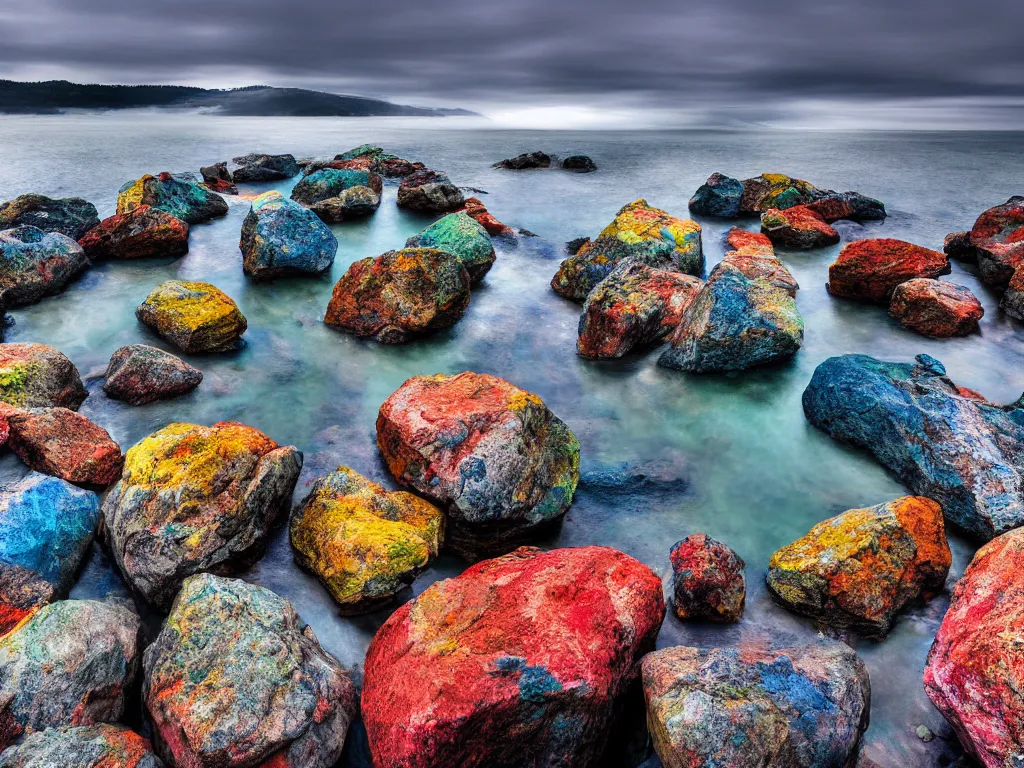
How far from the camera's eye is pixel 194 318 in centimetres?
938

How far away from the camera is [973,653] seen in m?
4.16

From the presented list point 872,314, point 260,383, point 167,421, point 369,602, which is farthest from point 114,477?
point 872,314

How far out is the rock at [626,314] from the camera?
976 cm

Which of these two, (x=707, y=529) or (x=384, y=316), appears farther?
(x=384, y=316)

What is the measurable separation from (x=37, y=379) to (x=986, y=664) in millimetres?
10099

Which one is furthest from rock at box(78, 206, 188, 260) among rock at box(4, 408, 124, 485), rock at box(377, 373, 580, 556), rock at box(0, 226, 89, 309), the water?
rock at box(377, 373, 580, 556)

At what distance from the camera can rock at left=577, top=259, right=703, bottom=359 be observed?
32.0ft

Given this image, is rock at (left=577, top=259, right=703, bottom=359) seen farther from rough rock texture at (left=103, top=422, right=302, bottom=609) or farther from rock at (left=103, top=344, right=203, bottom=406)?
rock at (left=103, top=344, right=203, bottom=406)

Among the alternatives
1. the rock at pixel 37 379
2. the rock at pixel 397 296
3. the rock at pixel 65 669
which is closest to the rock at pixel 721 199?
the rock at pixel 397 296

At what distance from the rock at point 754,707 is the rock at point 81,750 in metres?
3.36

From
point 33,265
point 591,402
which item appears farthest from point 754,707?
point 33,265

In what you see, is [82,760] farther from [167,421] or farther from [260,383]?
[260,383]

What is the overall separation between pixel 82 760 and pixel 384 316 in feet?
24.3

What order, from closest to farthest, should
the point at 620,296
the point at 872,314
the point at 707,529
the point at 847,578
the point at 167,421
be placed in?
the point at 847,578
the point at 707,529
the point at 167,421
the point at 620,296
the point at 872,314
